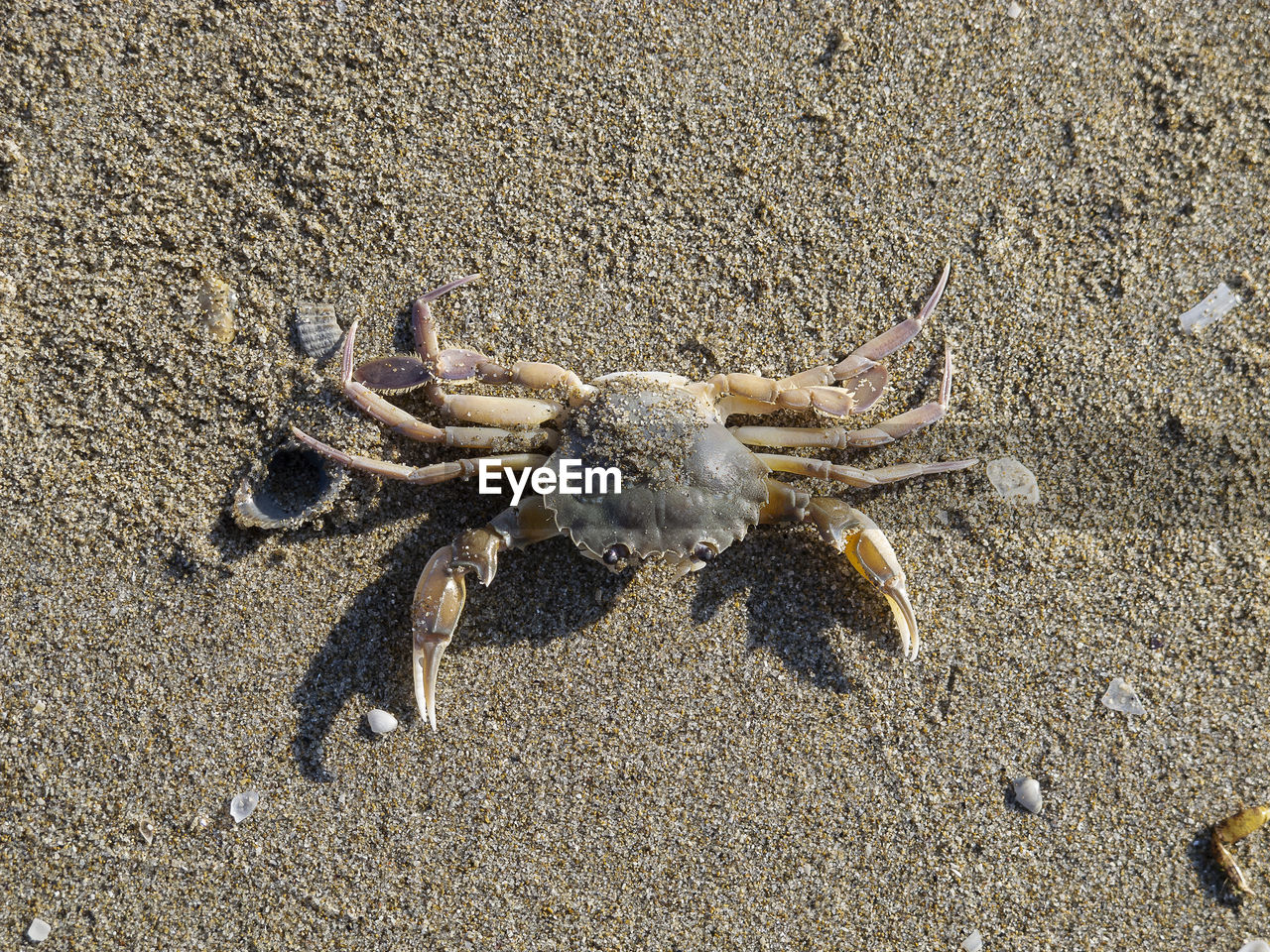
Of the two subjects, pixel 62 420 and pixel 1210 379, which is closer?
pixel 62 420

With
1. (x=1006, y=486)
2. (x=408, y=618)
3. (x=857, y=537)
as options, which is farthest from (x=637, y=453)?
(x=1006, y=486)

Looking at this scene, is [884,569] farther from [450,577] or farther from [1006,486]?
[450,577]

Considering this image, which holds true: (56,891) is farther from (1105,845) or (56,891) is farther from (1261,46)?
(1261,46)

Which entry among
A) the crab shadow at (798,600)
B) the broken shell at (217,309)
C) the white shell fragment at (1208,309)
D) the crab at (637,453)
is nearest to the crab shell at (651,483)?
the crab at (637,453)

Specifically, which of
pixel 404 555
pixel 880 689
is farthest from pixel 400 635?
pixel 880 689

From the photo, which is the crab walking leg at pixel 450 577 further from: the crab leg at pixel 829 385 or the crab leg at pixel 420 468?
the crab leg at pixel 829 385

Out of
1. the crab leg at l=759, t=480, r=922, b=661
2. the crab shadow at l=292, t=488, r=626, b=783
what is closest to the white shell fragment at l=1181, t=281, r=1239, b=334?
the crab leg at l=759, t=480, r=922, b=661

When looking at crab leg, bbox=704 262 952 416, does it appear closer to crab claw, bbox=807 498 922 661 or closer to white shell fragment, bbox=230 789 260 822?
crab claw, bbox=807 498 922 661
